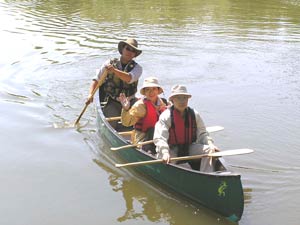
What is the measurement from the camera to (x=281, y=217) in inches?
217

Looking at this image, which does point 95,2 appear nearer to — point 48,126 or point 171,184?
point 48,126

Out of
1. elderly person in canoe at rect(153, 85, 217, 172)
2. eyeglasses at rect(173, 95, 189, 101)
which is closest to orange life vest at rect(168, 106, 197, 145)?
elderly person in canoe at rect(153, 85, 217, 172)

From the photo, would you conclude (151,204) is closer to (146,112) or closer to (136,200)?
(136,200)

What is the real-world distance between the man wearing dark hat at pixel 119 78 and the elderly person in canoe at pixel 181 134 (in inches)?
68.7

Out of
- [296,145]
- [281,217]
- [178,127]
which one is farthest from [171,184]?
[296,145]

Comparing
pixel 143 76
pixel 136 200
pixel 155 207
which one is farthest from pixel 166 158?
pixel 143 76

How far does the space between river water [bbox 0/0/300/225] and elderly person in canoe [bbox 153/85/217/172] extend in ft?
1.81

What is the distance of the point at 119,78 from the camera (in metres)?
7.73

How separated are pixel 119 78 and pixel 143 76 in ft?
13.1

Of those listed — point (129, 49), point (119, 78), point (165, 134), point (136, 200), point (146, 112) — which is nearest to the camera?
point (165, 134)

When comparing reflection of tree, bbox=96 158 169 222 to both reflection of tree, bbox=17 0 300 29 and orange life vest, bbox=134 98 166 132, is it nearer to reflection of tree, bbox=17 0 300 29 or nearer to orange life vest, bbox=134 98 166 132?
orange life vest, bbox=134 98 166 132

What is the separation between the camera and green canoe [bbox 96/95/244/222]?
4887 mm

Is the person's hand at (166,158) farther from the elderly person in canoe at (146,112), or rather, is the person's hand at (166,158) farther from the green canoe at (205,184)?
the elderly person in canoe at (146,112)

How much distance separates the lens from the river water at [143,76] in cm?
579
